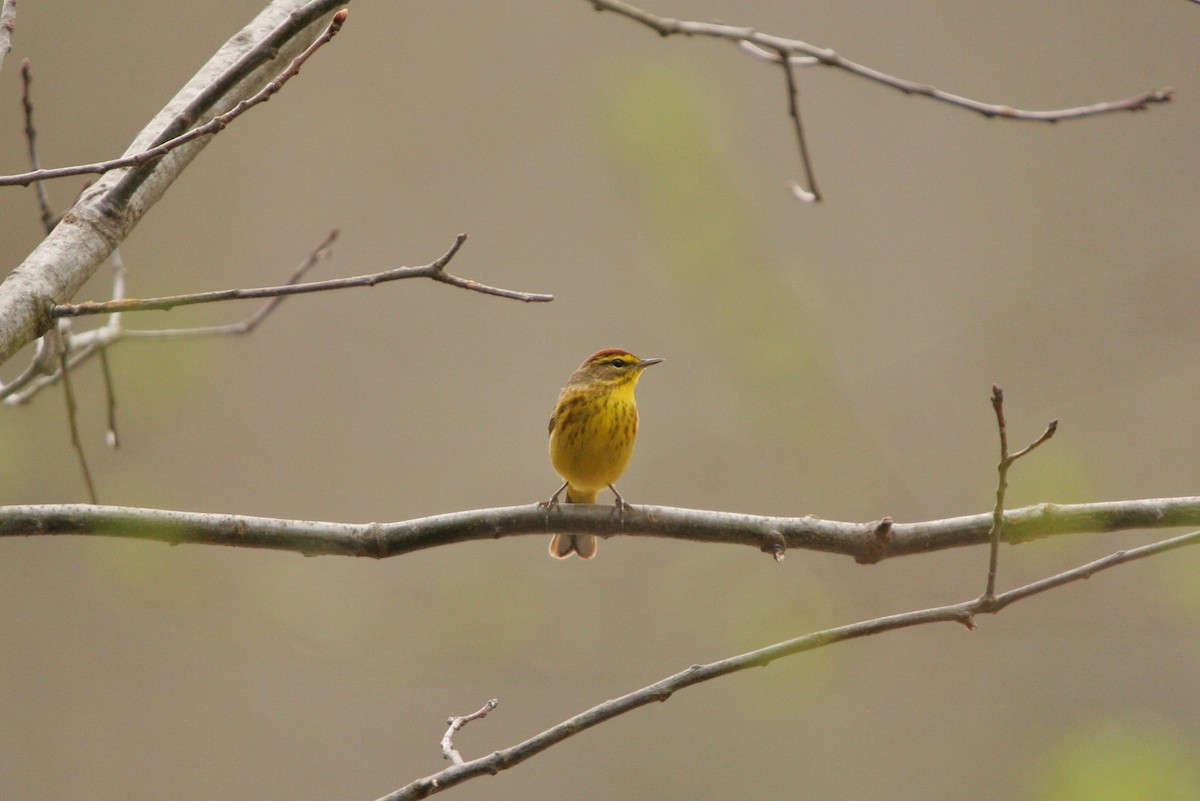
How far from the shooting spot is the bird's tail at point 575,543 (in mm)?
2639

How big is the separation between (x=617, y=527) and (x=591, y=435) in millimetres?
907

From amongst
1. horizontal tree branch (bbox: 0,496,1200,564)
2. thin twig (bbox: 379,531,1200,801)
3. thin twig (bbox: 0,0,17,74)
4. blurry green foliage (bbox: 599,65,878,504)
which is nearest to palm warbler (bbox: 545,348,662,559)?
blurry green foliage (bbox: 599,65,878,504)

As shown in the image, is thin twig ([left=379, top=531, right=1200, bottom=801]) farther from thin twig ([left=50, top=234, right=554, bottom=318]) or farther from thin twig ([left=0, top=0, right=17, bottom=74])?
thin twig ([left=0, top=0, right=17, bottom=74])

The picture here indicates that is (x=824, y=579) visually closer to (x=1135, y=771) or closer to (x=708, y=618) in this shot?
(x=708, y=618)

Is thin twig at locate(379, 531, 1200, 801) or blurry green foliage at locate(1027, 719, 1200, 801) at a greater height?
thin twig at locate(379, 531, 1200, 801)

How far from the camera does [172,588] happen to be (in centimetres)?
270

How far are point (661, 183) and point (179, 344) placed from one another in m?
1.23

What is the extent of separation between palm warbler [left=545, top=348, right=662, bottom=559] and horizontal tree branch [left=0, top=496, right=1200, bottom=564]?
880 millimetres

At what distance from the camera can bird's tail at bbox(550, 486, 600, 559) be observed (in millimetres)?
2639

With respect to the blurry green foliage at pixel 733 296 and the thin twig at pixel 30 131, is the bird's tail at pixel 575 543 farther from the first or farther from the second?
the thin twig at pixel 30 131

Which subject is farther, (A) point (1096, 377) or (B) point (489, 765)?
(A) point (1096, 377)

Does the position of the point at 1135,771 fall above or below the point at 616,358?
below

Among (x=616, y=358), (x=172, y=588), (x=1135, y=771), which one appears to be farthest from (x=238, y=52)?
(x=1135, y=771)

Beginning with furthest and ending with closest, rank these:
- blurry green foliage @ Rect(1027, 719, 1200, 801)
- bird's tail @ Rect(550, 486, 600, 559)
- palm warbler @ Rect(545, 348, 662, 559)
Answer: bird's tail @ Rect(550, 486, 600, 559), palm warbler @ Rect(545, 348, 662, 559), blurry green foliage @ Rect(1027, 719, 1200, 801)
